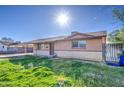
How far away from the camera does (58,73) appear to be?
5426 mm

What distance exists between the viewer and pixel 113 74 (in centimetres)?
537

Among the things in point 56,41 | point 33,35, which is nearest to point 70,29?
point 56,41

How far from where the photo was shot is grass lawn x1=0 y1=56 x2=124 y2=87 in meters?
5.35

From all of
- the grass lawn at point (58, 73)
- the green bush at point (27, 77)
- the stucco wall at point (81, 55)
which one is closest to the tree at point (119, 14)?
the stucco wall at point (81, 55)

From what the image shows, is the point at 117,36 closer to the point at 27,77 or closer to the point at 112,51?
the point at 112,51

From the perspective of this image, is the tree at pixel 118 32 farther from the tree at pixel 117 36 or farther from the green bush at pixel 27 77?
the green bush at pixel 27 77

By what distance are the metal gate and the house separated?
10 centimetres

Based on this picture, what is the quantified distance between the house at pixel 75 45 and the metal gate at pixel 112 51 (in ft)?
0.34

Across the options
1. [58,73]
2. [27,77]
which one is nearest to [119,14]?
[58,73]

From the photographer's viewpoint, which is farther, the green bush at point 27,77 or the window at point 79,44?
the window at point 79,44

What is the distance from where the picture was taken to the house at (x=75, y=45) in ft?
17.8

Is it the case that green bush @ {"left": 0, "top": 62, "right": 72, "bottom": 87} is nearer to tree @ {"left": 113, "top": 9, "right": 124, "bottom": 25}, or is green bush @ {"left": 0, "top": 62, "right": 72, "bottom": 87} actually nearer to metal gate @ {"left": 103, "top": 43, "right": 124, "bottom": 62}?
metal gate @ {"left": 103, "top": 43, "right": 124, "bottom": 62}
